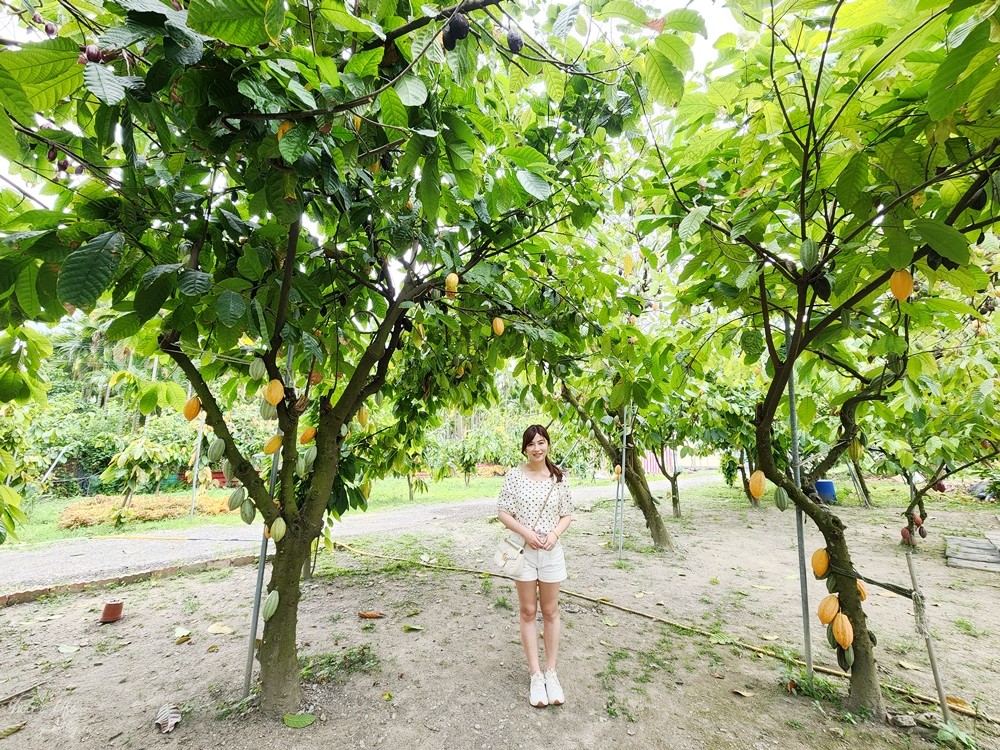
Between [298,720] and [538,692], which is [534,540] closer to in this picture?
[538,692]

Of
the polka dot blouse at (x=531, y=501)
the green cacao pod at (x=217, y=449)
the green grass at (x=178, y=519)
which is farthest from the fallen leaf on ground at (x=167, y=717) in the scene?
the green grass at (x=178, y=519)

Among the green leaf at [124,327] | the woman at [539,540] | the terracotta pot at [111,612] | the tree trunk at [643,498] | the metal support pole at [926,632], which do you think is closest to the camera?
the green leaf at [124,327]

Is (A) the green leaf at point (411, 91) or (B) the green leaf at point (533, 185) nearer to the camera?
(A) the green leaf at point (411, 91)

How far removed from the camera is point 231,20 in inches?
29.0

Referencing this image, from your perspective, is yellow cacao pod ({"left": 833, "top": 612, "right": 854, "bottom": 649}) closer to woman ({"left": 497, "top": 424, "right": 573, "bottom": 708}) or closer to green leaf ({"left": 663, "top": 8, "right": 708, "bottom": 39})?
woman ({"left": 497, "top": 424, "right": 573, "bottom": 708})

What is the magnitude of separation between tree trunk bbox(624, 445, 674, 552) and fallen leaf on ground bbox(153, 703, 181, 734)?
12.6 ft

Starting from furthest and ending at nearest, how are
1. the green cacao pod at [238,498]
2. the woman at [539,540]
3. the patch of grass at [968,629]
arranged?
1. the patch of grass at [968,629]
2. the woman at [539,540]
3. the green cacao pod at [238,498]

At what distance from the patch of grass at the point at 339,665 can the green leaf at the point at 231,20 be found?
2.38 metres

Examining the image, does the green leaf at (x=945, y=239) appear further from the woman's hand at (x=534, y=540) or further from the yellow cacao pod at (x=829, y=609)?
the woman's hand at (x=534, y=540)

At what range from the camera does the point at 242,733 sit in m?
1.77

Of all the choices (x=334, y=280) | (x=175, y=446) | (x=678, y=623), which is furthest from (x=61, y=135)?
(x=175, y=446)

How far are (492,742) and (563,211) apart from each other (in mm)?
2274

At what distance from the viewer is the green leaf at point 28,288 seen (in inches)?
46.9

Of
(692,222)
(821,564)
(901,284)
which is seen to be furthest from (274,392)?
(821,564)
